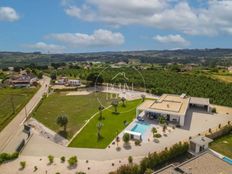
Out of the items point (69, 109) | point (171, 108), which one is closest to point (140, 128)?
point (171, 108)

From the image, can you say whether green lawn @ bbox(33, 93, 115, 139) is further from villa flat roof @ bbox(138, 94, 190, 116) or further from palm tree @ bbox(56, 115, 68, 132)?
villa flat roof @ bbox(138, 94, 190, 116)

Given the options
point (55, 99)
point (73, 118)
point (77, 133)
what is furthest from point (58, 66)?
point (77, 133)

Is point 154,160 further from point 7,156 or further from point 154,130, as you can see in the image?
point 7,156

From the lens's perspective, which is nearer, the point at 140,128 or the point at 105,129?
the point at 105,129

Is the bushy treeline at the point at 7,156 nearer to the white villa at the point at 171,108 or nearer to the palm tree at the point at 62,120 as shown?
the palm tree at the point at 62,120

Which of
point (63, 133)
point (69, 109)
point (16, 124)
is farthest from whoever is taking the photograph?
point (69, 109)

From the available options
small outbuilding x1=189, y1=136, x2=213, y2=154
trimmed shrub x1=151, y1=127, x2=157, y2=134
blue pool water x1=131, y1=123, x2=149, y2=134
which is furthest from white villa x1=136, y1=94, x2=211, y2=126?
small outbuilding x1=189, y1=136, x2=213, y2=154

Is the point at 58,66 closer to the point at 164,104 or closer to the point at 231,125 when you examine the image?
the point at 164,104
